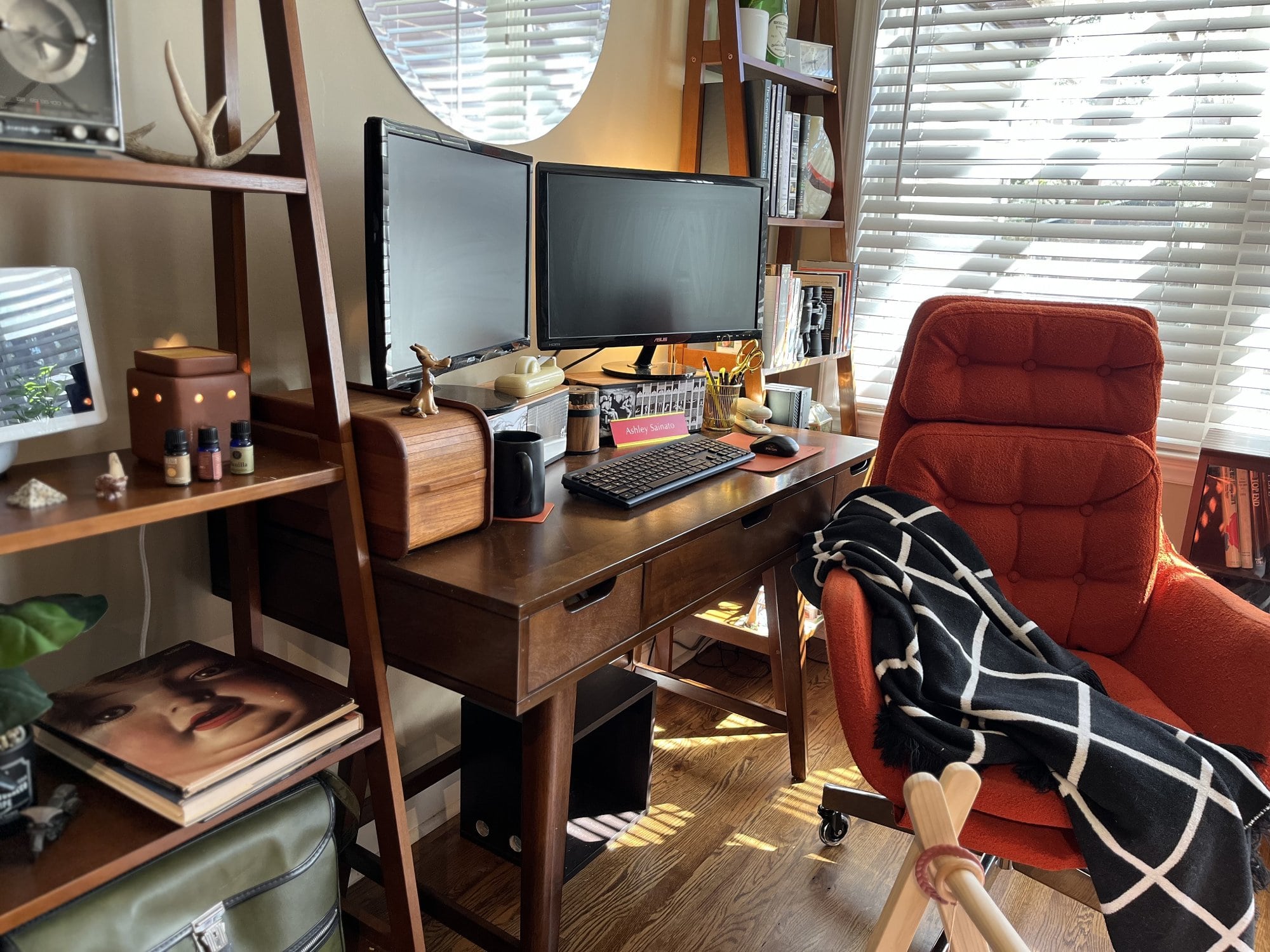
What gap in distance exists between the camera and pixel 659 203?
1.76 metres

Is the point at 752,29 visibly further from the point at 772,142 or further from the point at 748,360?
the point at 748,360

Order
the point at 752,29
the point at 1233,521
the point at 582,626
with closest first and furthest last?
Answer: 1. the point at 582,626
2. the point at 1233,521
3. the point at 752,29

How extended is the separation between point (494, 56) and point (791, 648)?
4.39 feet

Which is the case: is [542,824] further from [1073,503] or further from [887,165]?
[887,165]

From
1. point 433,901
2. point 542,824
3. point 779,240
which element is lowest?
point 433,901

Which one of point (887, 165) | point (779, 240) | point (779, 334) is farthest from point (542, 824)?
point (887, 165)

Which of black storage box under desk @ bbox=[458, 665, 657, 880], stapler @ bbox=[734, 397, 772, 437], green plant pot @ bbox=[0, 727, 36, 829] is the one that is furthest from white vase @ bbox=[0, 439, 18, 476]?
stapler @ bbox=[734, 397, 772, 437]

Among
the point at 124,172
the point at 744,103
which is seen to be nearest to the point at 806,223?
the point at 744,103

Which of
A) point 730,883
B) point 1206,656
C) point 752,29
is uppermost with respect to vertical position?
point 752,29

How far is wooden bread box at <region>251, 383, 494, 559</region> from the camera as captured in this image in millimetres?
1056

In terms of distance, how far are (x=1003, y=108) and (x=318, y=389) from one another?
207 centimetres

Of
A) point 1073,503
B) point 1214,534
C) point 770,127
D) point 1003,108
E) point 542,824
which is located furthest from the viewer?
point 1003,108

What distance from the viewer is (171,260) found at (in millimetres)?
1229

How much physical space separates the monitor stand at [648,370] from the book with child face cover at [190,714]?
36.3 inches
